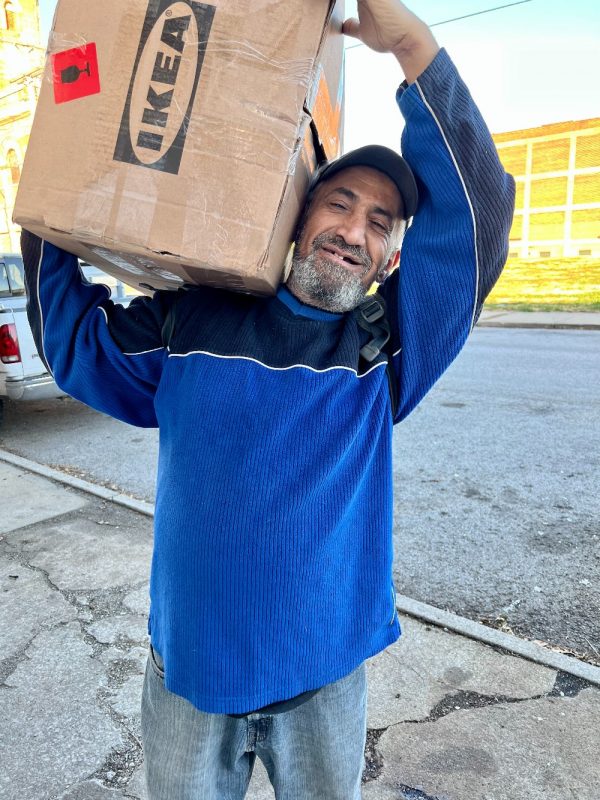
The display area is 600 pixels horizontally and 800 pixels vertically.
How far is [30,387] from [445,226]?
517 centimetres

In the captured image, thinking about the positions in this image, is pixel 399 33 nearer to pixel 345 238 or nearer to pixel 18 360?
pixel 345 238

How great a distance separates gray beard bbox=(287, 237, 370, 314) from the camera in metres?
1.39

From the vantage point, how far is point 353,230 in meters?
1.45

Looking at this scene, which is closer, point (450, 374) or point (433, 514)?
point (433, 514)

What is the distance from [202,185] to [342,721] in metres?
1.11

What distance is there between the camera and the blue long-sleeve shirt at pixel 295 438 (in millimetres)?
1260

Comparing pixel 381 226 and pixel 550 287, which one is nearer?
pixel 381 226

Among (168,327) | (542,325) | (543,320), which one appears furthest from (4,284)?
(543,320)

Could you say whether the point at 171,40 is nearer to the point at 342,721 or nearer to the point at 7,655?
the point at 342,721

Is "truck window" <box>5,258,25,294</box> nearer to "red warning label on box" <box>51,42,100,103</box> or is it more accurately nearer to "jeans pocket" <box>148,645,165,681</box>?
"red warning label on box" <box>51,42,100,103</box>

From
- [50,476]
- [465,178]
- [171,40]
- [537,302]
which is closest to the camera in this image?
[171,40]

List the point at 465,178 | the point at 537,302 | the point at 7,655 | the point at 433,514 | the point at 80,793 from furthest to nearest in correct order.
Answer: the point at 537,302, the point at 433,514, the point at 7,655, the point at 80,793, the point at 465,178

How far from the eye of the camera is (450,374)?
8312mm

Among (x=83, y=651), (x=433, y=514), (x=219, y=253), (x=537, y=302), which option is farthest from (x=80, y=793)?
(x=537, y=302)
